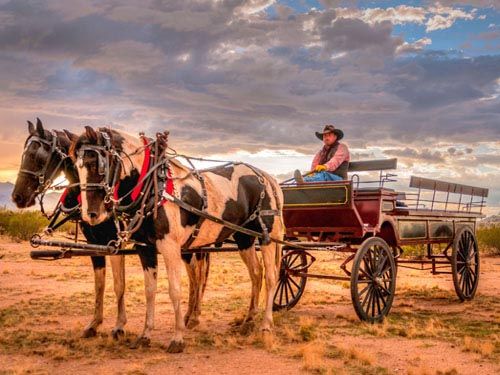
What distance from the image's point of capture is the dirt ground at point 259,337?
254 inches

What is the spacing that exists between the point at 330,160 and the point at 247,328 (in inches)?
125

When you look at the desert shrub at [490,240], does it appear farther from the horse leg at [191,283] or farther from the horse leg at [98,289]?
the horse leg at [98,289]

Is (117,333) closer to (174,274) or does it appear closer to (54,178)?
(174,274)

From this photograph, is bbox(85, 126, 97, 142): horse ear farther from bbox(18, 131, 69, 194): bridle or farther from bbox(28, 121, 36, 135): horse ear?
bbox(28, 121, 36, 135): horse ear

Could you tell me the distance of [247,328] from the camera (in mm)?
8188

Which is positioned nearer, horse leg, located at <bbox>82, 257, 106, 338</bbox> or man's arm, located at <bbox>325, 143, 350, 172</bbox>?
horse leg, located at <bbox>82, 257, 106, 338</bbox>

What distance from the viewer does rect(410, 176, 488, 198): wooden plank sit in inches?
397

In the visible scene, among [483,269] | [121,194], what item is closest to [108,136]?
[121,194]

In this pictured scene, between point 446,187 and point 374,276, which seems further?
point 446,187

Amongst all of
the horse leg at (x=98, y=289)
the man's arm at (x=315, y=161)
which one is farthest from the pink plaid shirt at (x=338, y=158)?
the horse leg at (x=98, y=289)

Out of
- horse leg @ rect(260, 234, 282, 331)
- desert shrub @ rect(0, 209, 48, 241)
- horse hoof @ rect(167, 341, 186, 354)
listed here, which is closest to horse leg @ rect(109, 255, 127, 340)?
horse hoof @ rect(167, 341, 186, 354)

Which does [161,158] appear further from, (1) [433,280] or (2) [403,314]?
(1) [433,280]

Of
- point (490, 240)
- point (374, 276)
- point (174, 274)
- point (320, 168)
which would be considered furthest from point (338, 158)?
point (490, 240)

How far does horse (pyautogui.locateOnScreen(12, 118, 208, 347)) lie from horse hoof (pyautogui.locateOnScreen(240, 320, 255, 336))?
59.4 inches
